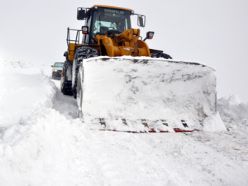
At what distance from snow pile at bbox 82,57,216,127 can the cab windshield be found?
2.54 metres

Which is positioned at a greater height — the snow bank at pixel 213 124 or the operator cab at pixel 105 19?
the operator cab at pixel 105 19

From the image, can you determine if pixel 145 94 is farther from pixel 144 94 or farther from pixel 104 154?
pixel 104 154

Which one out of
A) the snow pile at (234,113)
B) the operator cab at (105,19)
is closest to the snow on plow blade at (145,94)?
the snow pile at (234,113)

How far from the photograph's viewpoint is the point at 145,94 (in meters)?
5.81

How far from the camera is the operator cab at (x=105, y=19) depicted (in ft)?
26.2

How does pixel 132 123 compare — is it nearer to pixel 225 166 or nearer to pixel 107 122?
pixel 107 122

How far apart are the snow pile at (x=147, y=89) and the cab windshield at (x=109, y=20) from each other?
8.32 feet

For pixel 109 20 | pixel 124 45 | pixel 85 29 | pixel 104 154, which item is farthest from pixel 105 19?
→ pixel 104 154

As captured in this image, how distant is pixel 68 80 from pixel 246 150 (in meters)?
5.45

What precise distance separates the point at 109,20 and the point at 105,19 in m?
0.11

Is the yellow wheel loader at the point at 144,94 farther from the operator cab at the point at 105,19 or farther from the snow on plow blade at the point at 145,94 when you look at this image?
the operator cab at the point at 105,19

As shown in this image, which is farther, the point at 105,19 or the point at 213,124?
the point at 105,19

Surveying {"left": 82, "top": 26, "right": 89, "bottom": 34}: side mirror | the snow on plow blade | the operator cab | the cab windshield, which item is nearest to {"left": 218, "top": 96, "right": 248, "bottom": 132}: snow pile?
the snow on plow blade

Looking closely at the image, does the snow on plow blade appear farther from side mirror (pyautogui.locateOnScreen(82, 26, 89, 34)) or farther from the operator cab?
the operator cab
